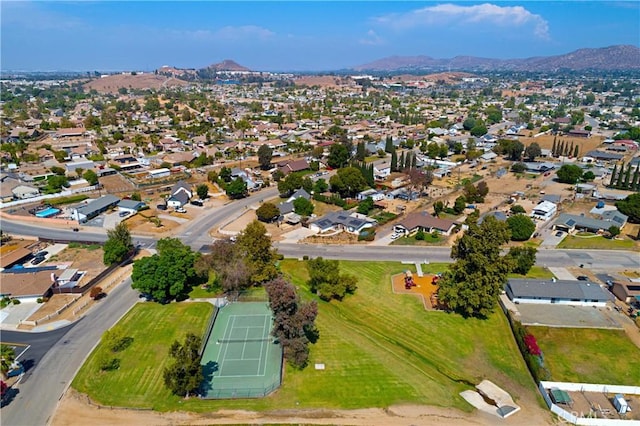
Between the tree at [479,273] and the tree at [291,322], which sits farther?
the tree at [479,273]

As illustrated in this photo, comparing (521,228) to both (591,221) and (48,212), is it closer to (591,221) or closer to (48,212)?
(591,221)

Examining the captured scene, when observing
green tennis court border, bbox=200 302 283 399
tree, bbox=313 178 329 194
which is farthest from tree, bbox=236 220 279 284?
tree, bbox=313 178 329 194

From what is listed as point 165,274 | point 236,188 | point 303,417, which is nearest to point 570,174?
point 236,188

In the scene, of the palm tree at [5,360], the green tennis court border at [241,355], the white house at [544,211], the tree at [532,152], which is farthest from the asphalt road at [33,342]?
the tree at [532,152]

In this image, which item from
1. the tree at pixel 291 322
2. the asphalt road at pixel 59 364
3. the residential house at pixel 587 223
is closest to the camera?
the asphalt road at pixel 59 364

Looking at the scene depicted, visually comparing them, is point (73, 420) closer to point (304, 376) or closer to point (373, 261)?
point (304, 376)

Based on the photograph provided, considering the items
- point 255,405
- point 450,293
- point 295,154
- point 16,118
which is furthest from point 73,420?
point 16,118

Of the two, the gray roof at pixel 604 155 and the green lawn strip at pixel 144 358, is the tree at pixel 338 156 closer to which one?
the green lawn strip at pixel 144 358

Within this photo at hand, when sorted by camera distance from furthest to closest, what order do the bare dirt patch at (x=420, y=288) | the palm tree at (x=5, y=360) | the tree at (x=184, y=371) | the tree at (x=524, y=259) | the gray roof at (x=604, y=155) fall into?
the gray roof at (x=604, y=155), the tree at (x=524, y=259), the bare dirt patch at (x=420, y=288), the palm tree at (x=5, y=360), the tree at (x=184, y=371)
